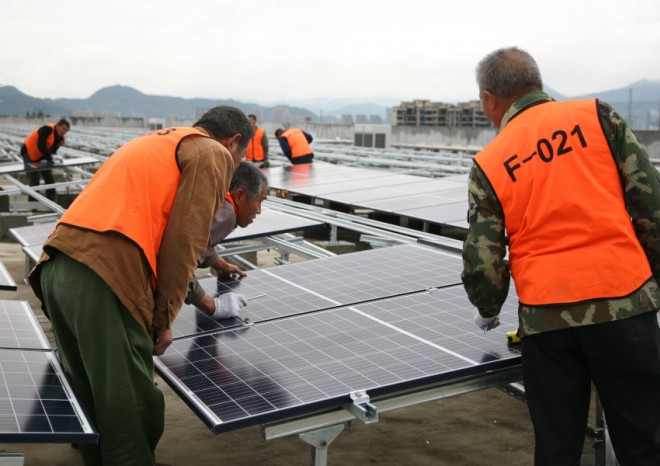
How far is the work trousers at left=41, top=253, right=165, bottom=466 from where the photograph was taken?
10.1ft

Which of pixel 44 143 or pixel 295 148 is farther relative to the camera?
pixel 44 143

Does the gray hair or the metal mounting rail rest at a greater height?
the gray hair

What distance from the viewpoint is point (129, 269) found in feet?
10.1

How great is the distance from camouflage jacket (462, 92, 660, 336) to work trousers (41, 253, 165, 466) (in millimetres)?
1381

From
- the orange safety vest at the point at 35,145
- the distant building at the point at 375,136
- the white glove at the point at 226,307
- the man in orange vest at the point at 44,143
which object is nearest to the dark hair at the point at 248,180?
the white glove at the point at 226,307

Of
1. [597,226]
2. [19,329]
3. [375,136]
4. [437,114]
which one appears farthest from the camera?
[437,114]

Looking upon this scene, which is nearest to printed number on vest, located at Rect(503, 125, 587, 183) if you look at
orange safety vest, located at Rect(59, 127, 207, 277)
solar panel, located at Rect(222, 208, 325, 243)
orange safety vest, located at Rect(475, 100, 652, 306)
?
orange safety vest, located at Rect(475, 100, 652, 306)

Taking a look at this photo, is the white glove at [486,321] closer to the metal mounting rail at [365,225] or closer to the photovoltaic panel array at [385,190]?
the metal mounting rail at [365,225]

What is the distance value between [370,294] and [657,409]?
194 cm

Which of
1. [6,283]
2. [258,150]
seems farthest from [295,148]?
[6,283]

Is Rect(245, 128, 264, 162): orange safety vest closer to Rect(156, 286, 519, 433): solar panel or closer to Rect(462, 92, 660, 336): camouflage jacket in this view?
Rect(156, 286, 519, 433): solar panel

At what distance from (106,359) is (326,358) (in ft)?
3.16

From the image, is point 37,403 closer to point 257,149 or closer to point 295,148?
point 295,148

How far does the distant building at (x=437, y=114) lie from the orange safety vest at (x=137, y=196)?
46.3 metres
